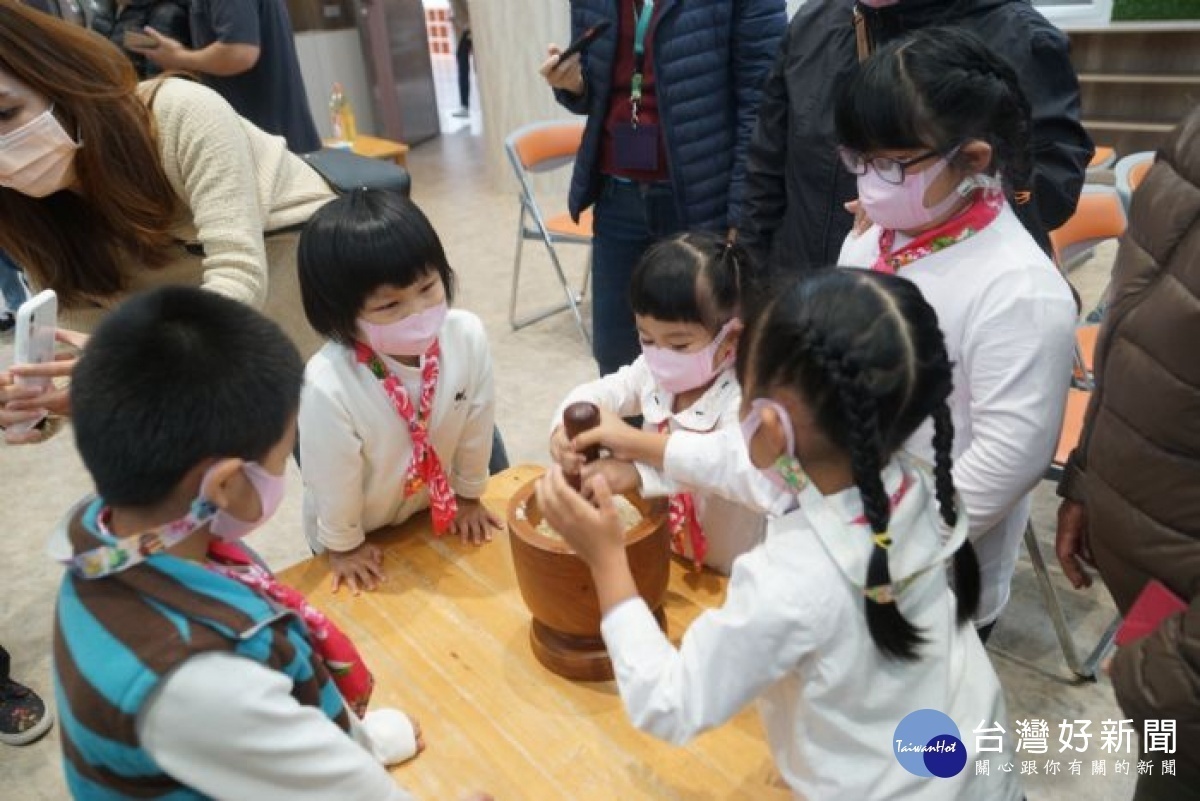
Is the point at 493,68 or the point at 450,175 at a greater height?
the point at 493,68

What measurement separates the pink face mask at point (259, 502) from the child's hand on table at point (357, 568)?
1.42 feet

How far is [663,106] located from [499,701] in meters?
1.38

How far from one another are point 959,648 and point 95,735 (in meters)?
0.80

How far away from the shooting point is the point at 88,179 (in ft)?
4.54

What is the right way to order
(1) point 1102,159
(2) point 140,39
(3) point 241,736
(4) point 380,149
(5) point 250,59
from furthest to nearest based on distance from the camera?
(4) point 380,149, (1) point 1102,159, (2) point 140,39, (5) point 250,59, (3) point 241,736

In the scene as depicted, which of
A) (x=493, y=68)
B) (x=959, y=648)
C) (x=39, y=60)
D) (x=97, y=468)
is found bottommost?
(x=493, y=68)

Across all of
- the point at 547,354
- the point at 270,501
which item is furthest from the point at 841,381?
the point at 547,354

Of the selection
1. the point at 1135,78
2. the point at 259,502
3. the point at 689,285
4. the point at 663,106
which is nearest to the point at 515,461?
the point at 663,106

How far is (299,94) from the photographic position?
2697 millimetres

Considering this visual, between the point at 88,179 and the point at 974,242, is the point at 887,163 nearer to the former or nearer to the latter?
the point at 974,242

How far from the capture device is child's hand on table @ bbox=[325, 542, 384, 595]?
4.07 ft

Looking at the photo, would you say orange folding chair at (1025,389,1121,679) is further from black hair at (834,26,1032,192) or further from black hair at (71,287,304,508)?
black hair at (71,287,304,508)

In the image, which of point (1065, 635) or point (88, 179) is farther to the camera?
point (1065, 635)

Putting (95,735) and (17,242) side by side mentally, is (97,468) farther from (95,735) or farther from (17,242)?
(17,242)
